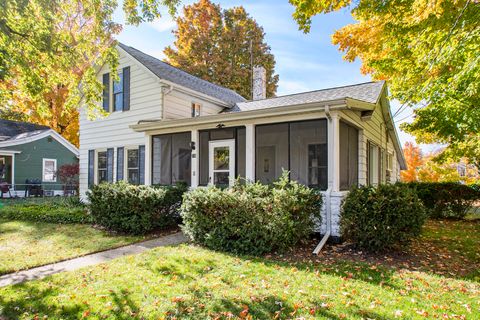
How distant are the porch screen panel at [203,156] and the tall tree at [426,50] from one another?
13.8ft

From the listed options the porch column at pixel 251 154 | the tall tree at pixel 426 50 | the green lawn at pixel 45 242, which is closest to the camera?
the tall tree at pixel 426 50

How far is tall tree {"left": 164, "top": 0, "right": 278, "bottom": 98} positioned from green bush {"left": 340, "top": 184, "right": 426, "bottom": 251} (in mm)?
20043

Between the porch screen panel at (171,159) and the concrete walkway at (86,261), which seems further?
the porch screen panel at (171,159)

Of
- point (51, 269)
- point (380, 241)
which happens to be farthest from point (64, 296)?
point (380, 241)

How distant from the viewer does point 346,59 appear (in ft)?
33.4

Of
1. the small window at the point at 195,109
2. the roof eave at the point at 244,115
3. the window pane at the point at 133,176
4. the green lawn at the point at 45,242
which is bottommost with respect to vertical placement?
the green lawn at the point at 45,242

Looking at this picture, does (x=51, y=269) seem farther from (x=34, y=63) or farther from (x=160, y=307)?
(x=34, y=63)

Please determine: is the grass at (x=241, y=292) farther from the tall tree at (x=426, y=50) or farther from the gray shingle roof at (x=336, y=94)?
the gray shingle roof at (x=336, y=94)

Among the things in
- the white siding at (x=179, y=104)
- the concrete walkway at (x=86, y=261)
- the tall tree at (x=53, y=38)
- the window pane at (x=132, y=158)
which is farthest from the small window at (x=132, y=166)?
the concrete walkway at (x=86, y=261)

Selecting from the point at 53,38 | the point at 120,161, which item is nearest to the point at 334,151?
the point at 53,38

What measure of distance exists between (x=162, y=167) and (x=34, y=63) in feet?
14.3

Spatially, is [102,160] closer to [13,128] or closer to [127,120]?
[127,120]

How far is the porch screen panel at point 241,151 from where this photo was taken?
8.35 meters

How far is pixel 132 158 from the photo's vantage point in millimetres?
11133
